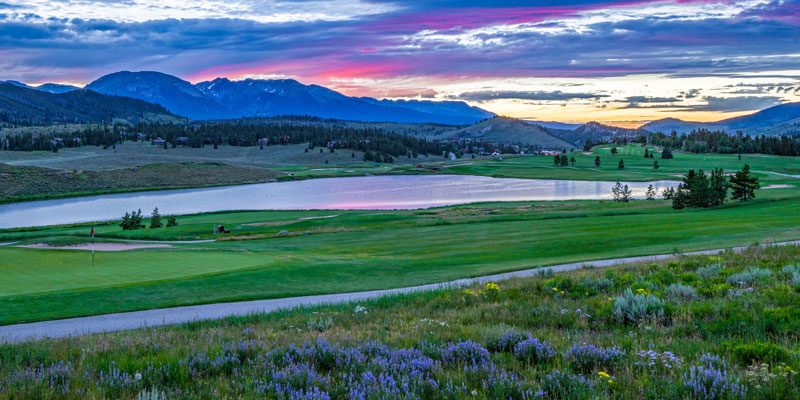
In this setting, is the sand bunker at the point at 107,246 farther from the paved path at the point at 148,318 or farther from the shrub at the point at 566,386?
the shrub at the point at 566,386

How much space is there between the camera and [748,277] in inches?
459

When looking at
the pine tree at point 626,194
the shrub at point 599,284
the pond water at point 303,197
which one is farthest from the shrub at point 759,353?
the pond water at point 303,197

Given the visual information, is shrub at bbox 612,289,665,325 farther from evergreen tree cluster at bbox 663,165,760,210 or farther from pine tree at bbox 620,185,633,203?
pine tree at bbox 620,185,633,203

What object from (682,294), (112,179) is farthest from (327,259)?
(112,179)

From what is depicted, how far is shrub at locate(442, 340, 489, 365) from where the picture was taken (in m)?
6.80

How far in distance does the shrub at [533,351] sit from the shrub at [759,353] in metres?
2.16

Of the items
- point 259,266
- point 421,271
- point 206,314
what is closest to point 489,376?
point 206,314

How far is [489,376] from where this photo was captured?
233 inches

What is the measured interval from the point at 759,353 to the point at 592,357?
6.28 feet

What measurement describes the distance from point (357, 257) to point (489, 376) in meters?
20.6

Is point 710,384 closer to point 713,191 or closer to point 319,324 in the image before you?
point 319,324

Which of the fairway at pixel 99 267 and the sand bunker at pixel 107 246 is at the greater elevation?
the fairway at pixel 99 267

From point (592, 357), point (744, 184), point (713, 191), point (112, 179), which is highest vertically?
point (592, 357)

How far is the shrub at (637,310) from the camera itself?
8.99 metres
